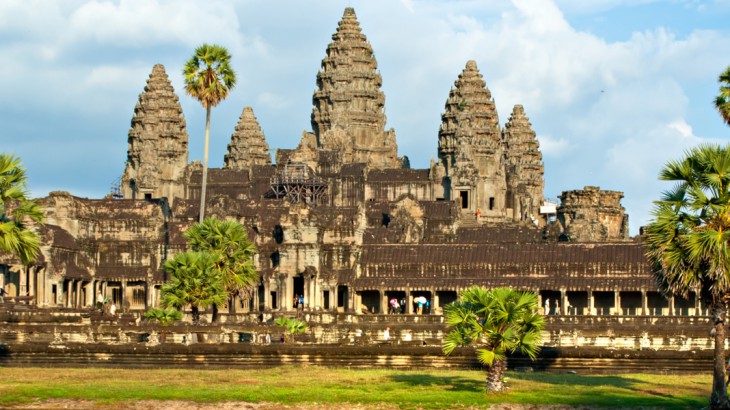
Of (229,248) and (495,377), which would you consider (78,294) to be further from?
(495,377)

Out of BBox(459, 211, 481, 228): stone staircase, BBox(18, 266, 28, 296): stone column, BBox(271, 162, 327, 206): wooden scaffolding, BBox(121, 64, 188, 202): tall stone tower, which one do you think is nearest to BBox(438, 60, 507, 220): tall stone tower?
BBox(459, 211, 481, 228): stone staircase

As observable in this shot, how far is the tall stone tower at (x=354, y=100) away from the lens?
143375mm

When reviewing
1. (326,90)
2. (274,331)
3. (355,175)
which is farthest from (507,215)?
(274,331)

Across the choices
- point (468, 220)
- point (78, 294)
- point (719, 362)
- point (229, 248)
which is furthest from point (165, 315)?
point (468, 220)

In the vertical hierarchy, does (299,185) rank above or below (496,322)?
above

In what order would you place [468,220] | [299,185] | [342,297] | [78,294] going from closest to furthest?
1. [342,297]
2. [78,294]
3. [468,220]
4. [299,185]

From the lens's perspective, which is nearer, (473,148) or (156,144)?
(473,148)

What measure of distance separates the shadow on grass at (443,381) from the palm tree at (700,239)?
24.2 ft

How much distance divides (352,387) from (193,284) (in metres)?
31.2

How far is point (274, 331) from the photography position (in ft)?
215

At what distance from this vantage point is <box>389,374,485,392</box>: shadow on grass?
47906 mm

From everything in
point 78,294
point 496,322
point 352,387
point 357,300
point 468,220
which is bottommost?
point 352,387

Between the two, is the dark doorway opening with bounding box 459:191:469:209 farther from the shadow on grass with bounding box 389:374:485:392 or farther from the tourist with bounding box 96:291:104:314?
the shadow on grass with bounding box 389:374:485:392

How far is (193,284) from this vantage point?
7769 centimetres
